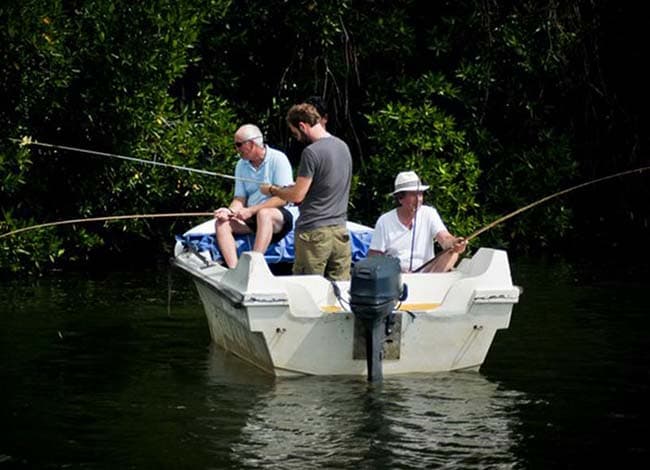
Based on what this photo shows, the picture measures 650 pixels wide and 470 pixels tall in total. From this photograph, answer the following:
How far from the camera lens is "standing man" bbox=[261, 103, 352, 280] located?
9.87 meters

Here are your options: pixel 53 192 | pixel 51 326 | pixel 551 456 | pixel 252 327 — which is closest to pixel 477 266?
pixel 252 327

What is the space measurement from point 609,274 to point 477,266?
6.07 meters

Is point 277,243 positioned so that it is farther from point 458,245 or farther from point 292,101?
point 292,101

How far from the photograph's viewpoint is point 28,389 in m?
9.44

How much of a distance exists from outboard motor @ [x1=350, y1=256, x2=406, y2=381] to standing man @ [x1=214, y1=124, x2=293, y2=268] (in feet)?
5.40

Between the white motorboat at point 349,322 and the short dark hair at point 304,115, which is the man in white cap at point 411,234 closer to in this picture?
the white motorboat at point 349,322

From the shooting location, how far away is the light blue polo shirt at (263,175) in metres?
10.9

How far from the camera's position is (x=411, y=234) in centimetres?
1021

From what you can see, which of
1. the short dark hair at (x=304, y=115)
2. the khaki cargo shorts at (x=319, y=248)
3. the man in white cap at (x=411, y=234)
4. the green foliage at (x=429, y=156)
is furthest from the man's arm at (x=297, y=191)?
the green foliage at (x=429, y=156)

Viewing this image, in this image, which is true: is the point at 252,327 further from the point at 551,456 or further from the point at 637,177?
the point at 637,177

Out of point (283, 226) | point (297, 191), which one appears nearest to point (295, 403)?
point (297, 191)

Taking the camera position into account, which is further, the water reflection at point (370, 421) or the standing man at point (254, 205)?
the standing man at point (254, 205)

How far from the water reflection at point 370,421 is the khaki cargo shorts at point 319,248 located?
29.4 inches

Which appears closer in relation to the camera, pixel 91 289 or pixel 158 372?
pixel 158 372
